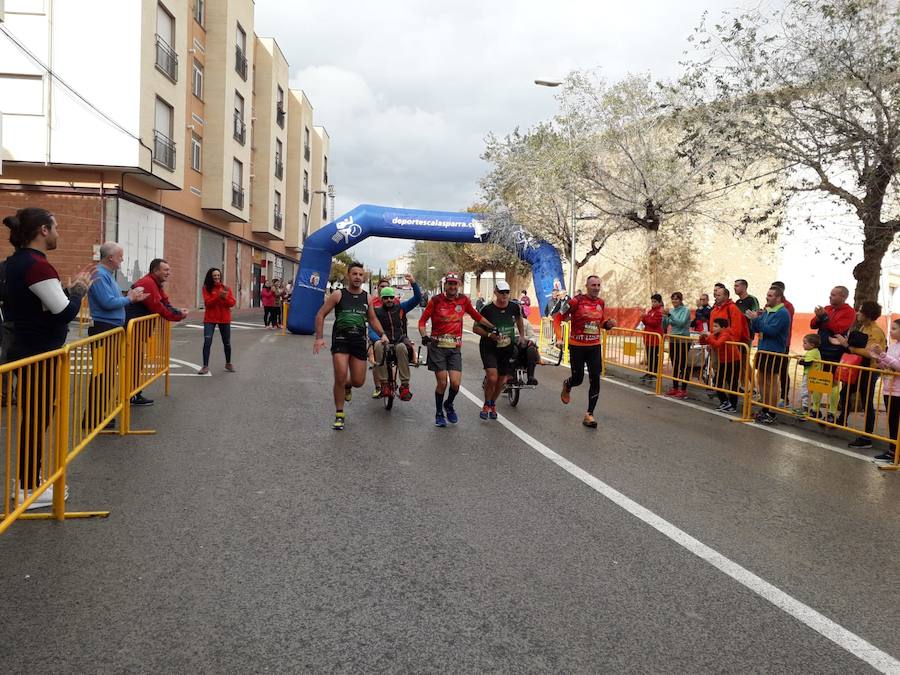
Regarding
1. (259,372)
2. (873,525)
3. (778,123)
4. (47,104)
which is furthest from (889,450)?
(47,104)

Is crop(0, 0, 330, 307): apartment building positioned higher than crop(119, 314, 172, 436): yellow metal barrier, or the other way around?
crop(0, 0, 330, 307): apartment building

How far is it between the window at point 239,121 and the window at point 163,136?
7697 millimetres

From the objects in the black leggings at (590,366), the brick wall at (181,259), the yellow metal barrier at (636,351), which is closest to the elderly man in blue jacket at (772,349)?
the yellow metal barrier at (636,351)

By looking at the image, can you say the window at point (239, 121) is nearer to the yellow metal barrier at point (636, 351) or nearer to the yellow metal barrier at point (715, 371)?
the yellow metal barrier at point (636, 351)

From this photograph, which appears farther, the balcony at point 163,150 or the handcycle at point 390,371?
the balcony at point 163,150

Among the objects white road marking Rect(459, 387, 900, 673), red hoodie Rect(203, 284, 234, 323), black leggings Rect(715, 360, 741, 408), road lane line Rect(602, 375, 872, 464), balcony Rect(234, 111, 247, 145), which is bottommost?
road lane line Rect(602, 375, 872, 464)

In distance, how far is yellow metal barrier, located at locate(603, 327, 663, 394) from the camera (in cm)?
1219

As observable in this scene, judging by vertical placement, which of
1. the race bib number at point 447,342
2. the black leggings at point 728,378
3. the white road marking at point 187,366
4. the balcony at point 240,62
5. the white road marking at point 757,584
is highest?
the balcony at point 240,62

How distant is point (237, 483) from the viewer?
5305 mm

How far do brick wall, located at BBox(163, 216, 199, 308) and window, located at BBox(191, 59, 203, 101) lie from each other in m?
5.35

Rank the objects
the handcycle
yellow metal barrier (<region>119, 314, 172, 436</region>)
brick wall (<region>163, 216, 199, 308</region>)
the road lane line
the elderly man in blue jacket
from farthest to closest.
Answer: brick wall (<region>163, 216, 199, 308</region>) < the elderly man in blue jacket < the handcycle < the road lane line < yellow metal barrier (<region>119, 314, 172, 436</region>)

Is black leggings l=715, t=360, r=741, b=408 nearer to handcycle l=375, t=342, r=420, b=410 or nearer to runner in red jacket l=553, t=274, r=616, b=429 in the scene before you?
runner in red jacket l=553, t=274, r=616, b=429

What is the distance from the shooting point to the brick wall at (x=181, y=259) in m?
26.7

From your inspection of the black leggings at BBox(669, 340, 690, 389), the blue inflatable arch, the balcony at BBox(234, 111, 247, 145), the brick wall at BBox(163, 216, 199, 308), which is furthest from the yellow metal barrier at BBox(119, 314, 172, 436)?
the balcony at BBox(234, 111, 247, 145)
